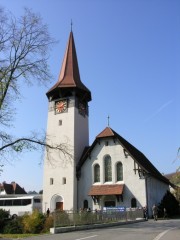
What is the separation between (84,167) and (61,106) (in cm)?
882

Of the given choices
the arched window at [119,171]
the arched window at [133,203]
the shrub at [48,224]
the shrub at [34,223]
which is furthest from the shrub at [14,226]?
the arched window at [119,171]

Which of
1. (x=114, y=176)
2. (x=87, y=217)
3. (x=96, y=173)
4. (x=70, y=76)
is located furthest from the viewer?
(x=70, y=76)

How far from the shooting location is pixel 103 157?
134 feet

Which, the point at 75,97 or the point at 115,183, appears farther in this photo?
the point at 75,97

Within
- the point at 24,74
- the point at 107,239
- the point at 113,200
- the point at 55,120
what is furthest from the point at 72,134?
the point at 107,239

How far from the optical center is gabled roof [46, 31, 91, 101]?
4412 cm

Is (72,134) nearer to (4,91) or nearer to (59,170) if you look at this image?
(59,170)

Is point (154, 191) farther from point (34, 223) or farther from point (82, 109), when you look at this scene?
point (34, 223)

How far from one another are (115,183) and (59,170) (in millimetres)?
7346

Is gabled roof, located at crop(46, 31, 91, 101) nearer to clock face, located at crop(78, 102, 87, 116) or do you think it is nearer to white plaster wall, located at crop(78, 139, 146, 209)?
clock face, located at crop(78, 102, 87, 116)

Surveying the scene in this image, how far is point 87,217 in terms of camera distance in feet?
71.4

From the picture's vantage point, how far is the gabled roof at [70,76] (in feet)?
145

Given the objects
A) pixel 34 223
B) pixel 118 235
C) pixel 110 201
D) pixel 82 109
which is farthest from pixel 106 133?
pixel 118 235

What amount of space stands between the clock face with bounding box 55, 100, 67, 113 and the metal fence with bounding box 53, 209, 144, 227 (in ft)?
62.5
